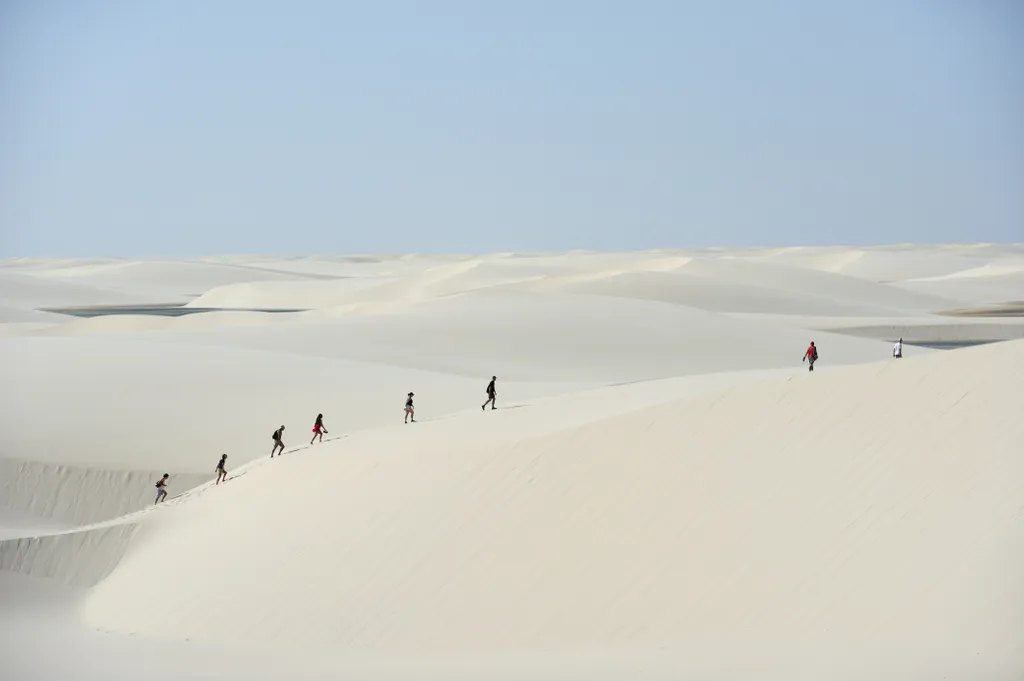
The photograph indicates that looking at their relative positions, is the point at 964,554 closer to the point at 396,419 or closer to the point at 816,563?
the point at 816,563

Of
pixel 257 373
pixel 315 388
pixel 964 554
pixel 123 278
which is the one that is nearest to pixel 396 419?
pixel 315 388

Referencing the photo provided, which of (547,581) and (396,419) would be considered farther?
(396,419)

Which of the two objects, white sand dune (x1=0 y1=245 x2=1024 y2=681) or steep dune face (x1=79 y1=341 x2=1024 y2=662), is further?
steep dune face (x1=79 y1=341 x2=1024 y2=662)

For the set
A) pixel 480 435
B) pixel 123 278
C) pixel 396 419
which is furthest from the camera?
pixel 123 278

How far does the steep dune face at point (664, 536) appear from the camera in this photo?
10.9 m

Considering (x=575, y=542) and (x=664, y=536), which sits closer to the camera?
(x=664, y=536)

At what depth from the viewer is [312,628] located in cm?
1341

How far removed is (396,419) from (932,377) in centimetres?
1489

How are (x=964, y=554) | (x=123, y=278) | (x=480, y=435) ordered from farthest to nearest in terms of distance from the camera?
(x=123, y=278)
(x=480, y=435)
(x=964, y=554)

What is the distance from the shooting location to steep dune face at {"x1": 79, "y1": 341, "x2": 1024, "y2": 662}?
10.9 metres

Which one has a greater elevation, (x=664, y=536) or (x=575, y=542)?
(x=664, y=536)

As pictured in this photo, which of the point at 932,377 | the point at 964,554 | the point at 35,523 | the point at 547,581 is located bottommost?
the point at 35,523

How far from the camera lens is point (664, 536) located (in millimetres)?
12641

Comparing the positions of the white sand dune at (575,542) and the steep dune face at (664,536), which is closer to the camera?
the white sand dune at (575,542)
